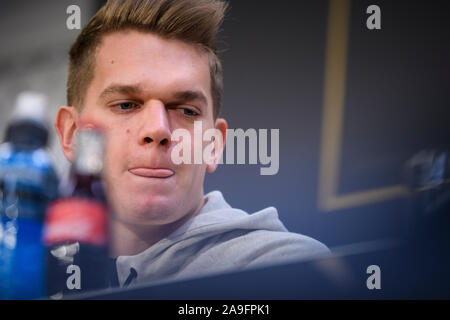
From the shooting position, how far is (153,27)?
130 cm

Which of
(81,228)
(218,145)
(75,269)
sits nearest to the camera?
(81,228)

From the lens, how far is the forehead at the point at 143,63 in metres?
1.29

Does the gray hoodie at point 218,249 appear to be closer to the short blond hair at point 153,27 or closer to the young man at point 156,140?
the young man at point 156,140

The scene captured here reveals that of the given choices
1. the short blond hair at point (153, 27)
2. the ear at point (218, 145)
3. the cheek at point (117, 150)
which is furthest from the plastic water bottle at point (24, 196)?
the ear at point (218, 145)

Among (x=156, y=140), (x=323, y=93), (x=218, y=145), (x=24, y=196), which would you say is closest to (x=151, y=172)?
(x=156, y=140)

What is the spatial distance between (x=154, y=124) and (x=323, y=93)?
0.45m

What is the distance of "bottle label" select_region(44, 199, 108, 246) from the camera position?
1055 mm

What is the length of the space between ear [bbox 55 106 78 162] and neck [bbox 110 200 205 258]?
0.21 meters

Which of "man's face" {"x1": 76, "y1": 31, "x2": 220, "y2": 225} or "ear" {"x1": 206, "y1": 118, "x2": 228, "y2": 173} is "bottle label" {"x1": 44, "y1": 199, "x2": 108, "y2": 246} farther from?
"ear" {"x1": 206, "y1": 118, "x2": 228, "y2": 173}

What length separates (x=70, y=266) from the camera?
1252 millimetres

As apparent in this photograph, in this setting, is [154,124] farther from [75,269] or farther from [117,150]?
[75,269]

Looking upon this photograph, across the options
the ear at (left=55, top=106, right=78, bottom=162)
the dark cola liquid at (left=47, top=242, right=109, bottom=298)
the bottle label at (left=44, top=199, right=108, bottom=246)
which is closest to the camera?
the bottle label at (left=44, top=199, right=108, bottom=246)

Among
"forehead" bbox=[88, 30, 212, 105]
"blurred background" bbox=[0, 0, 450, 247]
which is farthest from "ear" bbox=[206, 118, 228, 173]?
Answer: "forehead" bbox=[88, 30, 212, 105]

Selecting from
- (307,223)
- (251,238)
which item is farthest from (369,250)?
(251,238)
